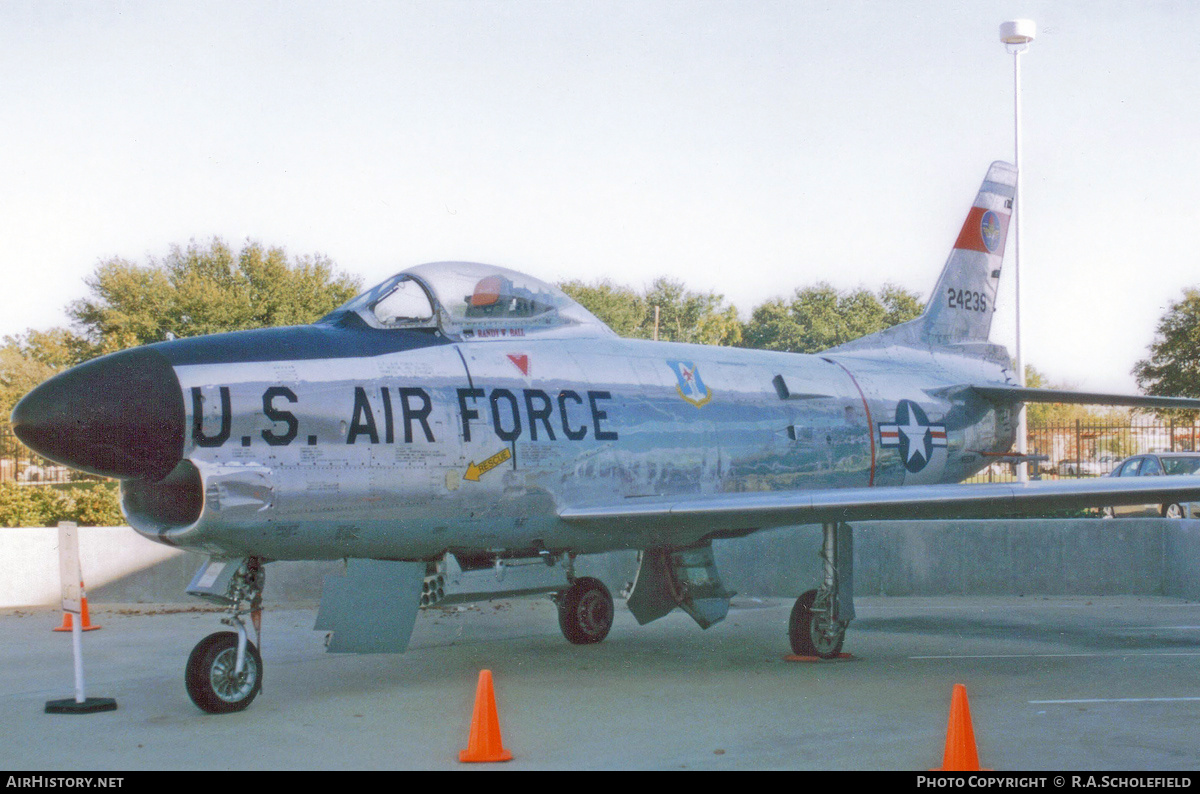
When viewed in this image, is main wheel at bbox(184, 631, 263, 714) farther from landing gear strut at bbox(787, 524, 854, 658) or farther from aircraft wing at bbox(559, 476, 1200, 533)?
landing gear strut at bbox(787, 524, 854, 658)

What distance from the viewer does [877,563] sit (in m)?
16.0

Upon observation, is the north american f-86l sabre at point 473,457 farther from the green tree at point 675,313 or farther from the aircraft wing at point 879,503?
the green tree at point 675,313

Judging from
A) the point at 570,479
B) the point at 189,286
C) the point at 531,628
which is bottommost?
the point at 531,628

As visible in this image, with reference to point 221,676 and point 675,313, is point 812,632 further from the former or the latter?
point 675,313

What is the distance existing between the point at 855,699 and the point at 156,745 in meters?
4.76

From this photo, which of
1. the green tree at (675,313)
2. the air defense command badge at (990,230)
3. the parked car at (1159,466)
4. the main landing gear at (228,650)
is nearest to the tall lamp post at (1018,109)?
the parked car at (1159,466)

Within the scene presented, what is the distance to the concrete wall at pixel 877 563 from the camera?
15.7m

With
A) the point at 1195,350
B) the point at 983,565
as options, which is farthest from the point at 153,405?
the point at 1195,350

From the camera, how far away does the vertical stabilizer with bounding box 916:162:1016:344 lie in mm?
14766

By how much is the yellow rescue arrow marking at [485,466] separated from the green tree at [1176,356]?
118 feet

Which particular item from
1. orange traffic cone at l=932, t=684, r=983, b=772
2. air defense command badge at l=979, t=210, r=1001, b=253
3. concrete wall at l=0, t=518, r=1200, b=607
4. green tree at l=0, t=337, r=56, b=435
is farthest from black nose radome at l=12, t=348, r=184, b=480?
green tree at l=0, t=337, r=56, b=435

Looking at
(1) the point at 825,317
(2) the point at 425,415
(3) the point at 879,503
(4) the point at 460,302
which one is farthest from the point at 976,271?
(1) the point at 825,317

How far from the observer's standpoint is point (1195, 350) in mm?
40219
